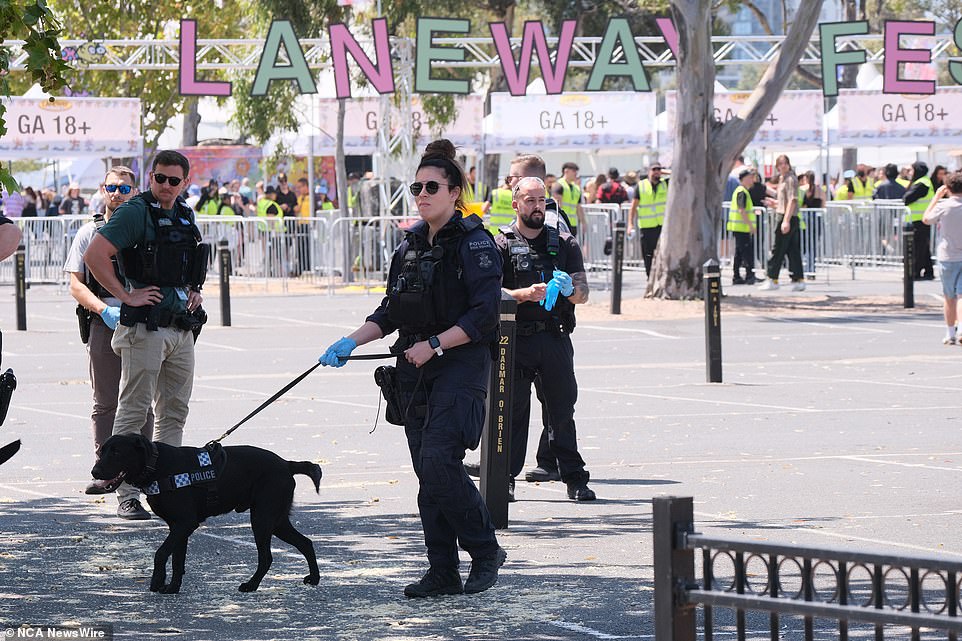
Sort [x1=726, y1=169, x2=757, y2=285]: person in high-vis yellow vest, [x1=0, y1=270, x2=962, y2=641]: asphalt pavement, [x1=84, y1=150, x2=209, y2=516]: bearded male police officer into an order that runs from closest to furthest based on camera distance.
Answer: [x1=0, y1=270, x2=962, y2=641]: asphalt pavement → [x1=84, y1=150, x2=209, y2=516]: bearded male police officer → [x1=726, y1=169, x2=757, y2=285]: person in high-vis yellow vest

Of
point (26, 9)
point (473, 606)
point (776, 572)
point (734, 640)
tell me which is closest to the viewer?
point (776, 572)

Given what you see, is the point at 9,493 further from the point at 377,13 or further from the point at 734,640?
the point at 377,13

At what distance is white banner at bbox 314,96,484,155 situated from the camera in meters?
32.4

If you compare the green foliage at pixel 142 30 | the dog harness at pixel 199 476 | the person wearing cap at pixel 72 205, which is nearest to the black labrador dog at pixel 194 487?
the dog harness at pixel 199 476

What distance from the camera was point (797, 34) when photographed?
24078 millimetres

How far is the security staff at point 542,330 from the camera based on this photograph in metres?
9.57

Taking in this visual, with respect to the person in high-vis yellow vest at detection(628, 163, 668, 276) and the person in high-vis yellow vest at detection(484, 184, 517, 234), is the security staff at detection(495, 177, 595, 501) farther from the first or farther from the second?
the person in high-vis yellow vest at detection(628, 163, 668, 276)

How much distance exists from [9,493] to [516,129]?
22889mm

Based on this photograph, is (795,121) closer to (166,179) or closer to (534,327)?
(534,327)

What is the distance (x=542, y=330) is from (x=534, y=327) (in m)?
0.05

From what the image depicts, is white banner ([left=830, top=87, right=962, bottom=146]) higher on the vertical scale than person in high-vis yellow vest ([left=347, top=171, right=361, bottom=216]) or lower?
higher

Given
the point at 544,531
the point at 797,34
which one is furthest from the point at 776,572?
the point at 797,34

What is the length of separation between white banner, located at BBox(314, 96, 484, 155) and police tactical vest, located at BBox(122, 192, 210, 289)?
75.0 feet
